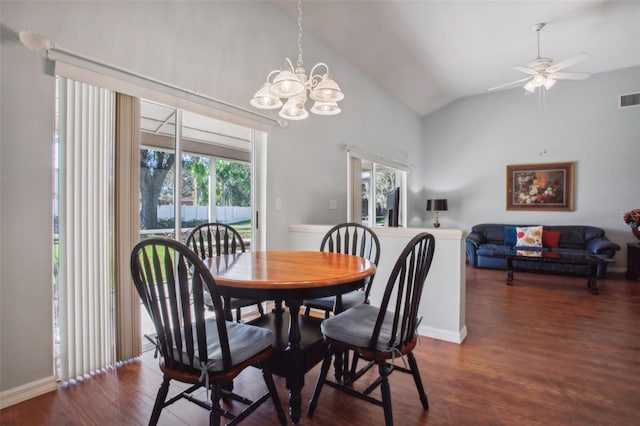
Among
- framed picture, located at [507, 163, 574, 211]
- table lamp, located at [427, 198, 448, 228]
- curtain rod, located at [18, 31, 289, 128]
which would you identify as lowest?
table lamp, located at [427, 198, 448, 228]

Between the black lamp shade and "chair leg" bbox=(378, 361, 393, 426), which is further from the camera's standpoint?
the black lamp shade

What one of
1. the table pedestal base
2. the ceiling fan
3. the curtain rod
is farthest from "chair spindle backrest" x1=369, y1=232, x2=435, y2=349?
the ceiling fan

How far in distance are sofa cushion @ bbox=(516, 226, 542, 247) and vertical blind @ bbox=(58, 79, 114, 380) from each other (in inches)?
237

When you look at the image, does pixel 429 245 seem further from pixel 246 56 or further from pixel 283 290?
pixel 246 56

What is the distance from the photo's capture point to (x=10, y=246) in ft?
5.56

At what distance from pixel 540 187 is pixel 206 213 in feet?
19.8

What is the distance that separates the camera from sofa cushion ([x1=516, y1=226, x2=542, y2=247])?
17.8ft

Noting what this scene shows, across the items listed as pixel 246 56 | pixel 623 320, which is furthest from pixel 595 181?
pixel 246 56

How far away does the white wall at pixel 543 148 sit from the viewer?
17.2ft

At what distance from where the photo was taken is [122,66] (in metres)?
2.12

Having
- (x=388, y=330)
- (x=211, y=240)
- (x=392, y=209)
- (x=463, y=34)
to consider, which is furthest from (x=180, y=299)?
(x=463, y=34)

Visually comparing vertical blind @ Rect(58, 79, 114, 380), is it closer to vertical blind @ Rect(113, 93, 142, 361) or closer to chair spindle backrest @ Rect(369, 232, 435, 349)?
vertical blind @ Rect(113, 93, 142, 361)

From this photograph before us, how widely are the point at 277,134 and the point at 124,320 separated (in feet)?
7.25

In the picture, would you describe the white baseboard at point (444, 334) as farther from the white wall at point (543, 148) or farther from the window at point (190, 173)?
the white wall at point (543, 148)
